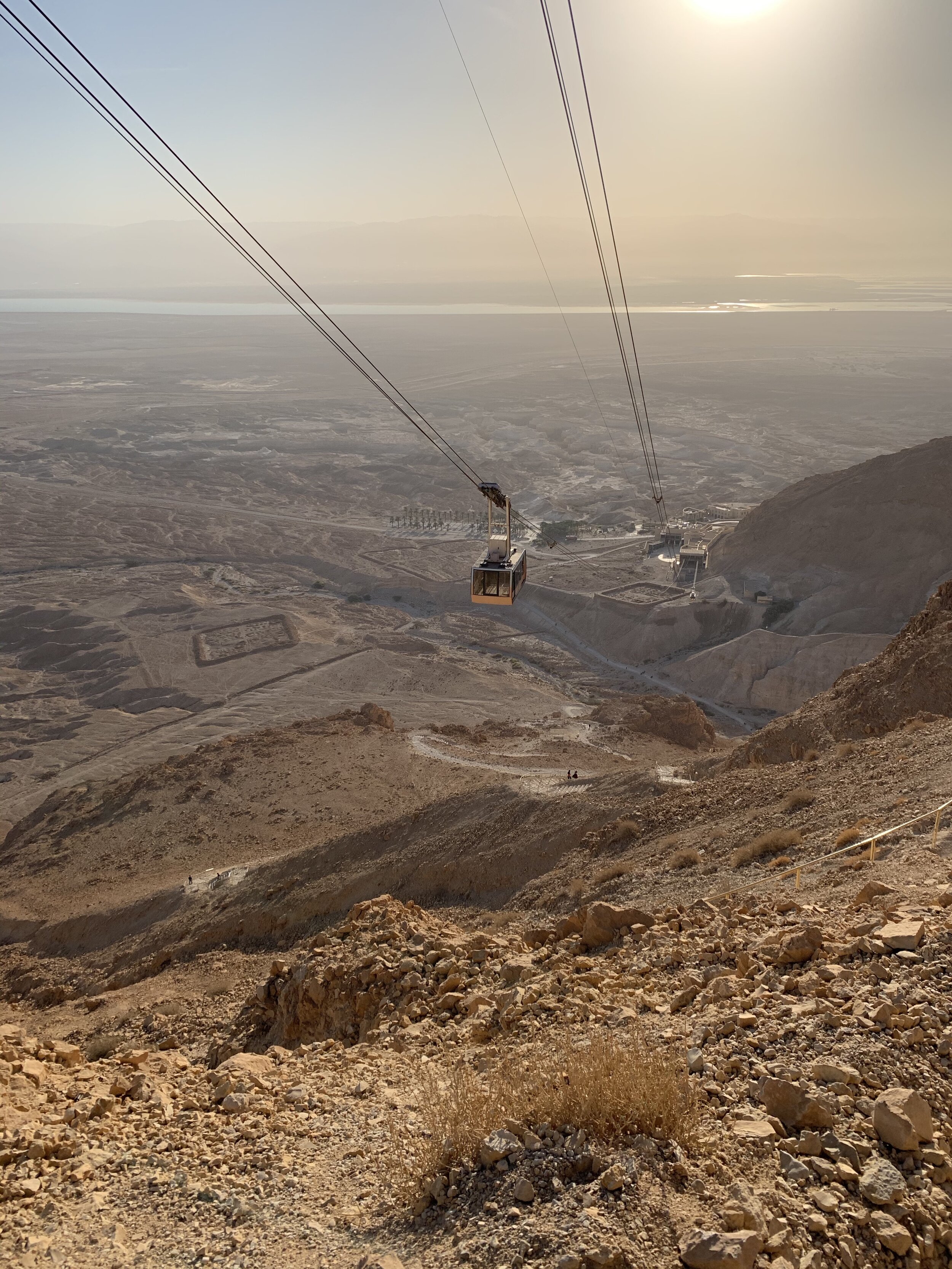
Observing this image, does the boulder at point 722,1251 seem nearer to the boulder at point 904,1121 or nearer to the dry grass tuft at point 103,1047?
the boulder at point 904,1121

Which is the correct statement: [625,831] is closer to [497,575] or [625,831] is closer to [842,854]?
[842,854]

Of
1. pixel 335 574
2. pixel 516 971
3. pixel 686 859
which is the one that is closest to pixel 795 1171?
pixel 516 971

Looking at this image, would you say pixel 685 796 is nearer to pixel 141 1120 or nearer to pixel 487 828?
pixel 487 828

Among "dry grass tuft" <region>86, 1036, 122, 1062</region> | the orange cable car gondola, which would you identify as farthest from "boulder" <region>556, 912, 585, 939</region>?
the orange cable car gondola

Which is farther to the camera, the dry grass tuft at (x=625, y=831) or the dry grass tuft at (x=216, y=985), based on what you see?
the dry grass tuft at (x=625, y=831)

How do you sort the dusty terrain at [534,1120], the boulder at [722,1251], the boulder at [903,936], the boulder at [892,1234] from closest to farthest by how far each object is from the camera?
the boulder at [722,1251] < the boulder at [892,1234] < the dusty terrain at [534,1120] < the boulder at [903,936]

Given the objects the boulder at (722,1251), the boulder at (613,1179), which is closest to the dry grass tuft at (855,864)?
the boulder at (613,1179)
